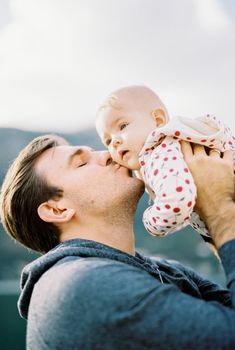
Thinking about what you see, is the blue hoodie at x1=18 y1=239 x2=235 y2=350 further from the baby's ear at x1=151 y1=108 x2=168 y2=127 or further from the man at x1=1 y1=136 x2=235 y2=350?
the baby's ear at x1=151 y1=108 x2=168 y2=127

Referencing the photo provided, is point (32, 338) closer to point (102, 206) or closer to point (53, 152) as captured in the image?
point (102, 206)

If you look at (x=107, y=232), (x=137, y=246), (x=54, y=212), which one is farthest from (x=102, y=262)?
(x=137, y=246)

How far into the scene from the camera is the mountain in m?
12.3

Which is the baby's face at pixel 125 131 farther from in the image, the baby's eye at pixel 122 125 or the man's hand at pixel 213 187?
the man's hand at pixel 213 187

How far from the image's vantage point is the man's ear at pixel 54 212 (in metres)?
2.10

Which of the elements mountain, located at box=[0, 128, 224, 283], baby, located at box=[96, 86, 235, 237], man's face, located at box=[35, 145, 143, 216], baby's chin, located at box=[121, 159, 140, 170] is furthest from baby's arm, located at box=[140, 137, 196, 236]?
mountain, located at box=[0, 128, 224, 283]

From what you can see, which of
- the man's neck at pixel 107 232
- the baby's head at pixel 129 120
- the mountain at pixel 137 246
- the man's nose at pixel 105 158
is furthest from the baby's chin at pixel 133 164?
the mountain at pixel 137 246

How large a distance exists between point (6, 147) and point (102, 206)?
10.6 m

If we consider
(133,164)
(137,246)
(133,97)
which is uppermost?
(133,97)

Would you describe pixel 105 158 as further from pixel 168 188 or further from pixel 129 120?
pixel 168 188

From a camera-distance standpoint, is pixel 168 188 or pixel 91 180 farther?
pixel 91 180

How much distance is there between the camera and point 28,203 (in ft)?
7.33

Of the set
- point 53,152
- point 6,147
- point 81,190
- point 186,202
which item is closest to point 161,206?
point 186,202

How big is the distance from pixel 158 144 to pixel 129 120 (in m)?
0.26
